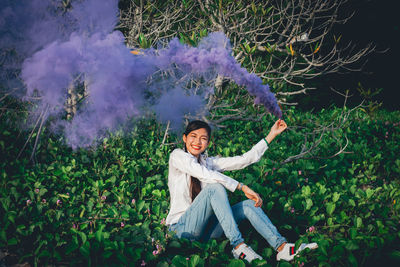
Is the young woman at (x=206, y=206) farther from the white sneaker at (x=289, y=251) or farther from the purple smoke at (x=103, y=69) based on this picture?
the purple smoke at (x=103, y=69)

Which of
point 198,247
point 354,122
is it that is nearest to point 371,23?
point 354,122

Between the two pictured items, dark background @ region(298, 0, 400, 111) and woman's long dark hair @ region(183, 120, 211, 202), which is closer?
woman's long dark hair @ region(183, 120, 211, 202)

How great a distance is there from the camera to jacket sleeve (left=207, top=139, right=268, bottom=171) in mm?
2523

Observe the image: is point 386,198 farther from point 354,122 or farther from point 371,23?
point 371,23

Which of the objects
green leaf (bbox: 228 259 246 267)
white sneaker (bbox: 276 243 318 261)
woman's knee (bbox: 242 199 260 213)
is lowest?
white sneaker (bbox: 276 243 318 261)

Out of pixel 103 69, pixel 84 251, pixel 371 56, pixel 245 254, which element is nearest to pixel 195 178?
pixel 245 254

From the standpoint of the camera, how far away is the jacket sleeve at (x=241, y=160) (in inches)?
99.3

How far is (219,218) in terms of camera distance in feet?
6.98

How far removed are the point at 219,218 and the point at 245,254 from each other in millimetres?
294

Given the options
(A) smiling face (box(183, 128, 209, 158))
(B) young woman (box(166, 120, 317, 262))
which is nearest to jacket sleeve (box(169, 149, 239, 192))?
(B) young woman (box(166, 120, 317, 262))

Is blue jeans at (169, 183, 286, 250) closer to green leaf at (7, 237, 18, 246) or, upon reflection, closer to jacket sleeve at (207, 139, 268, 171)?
jacket sleeve at (207, 139, 268, 171)

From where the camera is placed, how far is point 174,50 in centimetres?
262

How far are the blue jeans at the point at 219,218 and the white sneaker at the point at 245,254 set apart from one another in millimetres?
43

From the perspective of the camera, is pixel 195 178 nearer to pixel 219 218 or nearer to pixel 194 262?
pixel 219 218
